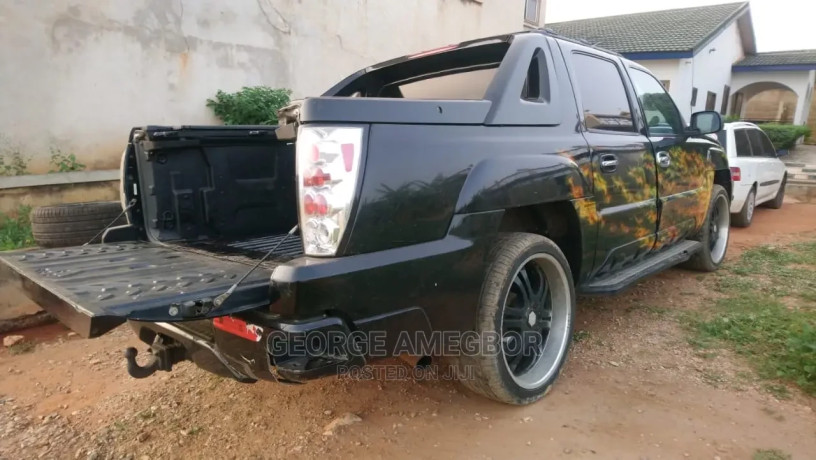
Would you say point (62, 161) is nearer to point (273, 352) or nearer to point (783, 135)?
point (273, 352)

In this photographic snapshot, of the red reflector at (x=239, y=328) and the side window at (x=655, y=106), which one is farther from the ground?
the side window at (x=655, y=106)

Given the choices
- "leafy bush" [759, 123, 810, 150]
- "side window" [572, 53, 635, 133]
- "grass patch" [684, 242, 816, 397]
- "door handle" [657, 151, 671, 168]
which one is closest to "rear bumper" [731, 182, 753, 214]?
"grass patch" [684, 242, 816, 397]

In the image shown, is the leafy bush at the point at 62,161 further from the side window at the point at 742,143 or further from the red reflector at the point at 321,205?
the side window at the point at 742,143

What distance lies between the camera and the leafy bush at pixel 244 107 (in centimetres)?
671

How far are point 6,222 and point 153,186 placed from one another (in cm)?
305

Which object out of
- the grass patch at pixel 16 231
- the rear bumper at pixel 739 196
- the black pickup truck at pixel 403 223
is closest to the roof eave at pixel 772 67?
the rear bumper at pixel 739 196

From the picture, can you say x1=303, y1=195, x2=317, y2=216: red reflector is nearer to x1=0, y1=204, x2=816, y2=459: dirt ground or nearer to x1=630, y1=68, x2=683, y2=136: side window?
x1=0, y1=204, x2=816, y2=459: dirt ground

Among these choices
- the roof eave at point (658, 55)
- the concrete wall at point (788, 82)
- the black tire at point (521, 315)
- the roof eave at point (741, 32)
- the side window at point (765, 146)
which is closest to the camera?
the black tire at point (521, 315)

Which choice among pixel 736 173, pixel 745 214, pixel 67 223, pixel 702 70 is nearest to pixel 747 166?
pixel 736 173

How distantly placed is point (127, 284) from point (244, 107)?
5.22 meters

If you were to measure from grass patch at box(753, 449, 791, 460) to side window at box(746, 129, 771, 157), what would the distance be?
7078 mm

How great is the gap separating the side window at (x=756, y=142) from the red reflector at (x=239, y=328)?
8.58m

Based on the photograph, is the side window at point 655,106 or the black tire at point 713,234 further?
the black tire at point 713,234

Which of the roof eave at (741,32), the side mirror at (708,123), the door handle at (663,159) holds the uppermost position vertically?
the roof eave at (741,32)
